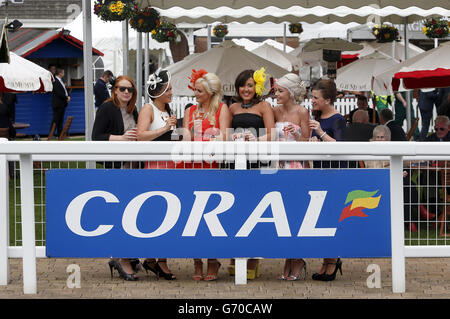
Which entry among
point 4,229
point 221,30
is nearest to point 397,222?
point 4,229

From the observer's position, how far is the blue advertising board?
6.79 meters

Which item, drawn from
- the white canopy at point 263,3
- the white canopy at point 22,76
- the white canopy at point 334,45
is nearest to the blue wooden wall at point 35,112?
the white canopy at point 334,45

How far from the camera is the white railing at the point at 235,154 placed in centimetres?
664

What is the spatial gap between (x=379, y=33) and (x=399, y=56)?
2.69 m

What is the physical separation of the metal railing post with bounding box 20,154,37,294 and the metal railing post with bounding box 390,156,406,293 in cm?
258

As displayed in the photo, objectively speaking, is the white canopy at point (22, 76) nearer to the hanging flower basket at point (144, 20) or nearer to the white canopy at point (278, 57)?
the hanging flower basket at point (144, 20)

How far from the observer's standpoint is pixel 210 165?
6996mm

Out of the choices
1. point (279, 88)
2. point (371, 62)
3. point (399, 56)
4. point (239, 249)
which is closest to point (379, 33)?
point (371, 62)

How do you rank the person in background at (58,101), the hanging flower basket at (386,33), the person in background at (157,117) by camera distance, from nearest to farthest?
the person in background at (157,117) → the hanging flower basket at (386,33) → the person in background at (58,101)

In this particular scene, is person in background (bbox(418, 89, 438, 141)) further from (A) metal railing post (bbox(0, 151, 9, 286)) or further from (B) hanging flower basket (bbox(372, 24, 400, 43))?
(A) metal railing post (bbox(0, 151, 9, 286))

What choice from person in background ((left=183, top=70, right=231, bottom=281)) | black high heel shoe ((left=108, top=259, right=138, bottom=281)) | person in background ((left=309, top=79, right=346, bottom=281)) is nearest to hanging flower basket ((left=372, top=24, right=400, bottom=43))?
person in background ((left=309, top=79, right=346, bottom=281))

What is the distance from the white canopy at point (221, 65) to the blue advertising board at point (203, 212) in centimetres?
712

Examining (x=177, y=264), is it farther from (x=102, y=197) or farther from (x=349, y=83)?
(x=349, y=83)

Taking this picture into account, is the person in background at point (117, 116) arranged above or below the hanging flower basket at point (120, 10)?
below
